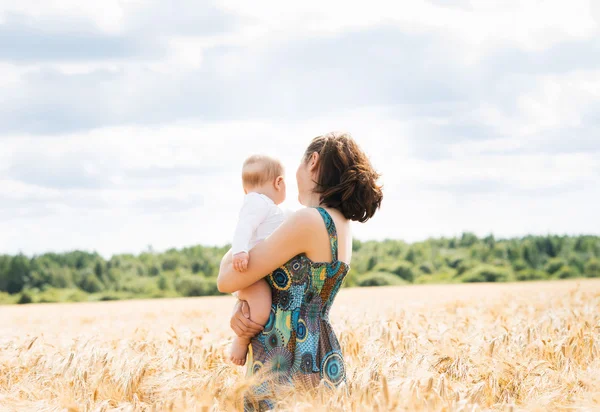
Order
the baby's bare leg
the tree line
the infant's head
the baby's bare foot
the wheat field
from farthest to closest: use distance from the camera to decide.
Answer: the tree line
the infant's head
the baby's bare foot
the baby's bare leg
the wheat field

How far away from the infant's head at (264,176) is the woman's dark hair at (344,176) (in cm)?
36

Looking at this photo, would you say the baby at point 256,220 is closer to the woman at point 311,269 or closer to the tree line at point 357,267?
the woman at point 311,269

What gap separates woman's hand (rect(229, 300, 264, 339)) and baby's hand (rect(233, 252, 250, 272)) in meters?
0.23

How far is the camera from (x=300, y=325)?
144 inches

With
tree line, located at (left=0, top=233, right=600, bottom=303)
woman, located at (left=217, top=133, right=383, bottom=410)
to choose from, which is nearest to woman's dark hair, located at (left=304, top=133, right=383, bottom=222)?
woman, located at (left=217, top=133, right=383, bottom=410)

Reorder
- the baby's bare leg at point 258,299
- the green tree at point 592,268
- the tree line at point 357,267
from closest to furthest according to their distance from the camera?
the baby's bare leg at point 258,299 → the tree line at point 357,267 → the green tree at point 592,268

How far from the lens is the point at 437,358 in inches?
170

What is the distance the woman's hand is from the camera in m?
3.63

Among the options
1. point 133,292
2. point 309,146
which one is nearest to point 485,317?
point 309,146

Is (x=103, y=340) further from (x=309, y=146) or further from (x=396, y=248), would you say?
(x=396, y=248)

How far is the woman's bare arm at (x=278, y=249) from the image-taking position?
3494 mm

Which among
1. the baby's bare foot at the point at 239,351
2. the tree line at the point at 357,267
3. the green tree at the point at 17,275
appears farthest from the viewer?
the tree line at the point at 357,267

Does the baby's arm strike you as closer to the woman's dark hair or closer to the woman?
the woman

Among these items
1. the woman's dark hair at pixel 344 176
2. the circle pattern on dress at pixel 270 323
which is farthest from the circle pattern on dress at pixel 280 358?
the woman's dark hair at pixel 344 176
